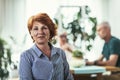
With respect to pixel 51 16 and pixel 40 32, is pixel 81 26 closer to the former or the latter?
pixel 51 16

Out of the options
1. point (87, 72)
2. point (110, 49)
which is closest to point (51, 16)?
point (110, 49)

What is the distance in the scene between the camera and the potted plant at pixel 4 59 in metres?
4.20

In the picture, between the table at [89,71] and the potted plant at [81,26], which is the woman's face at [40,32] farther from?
the potted plant at [81,26]

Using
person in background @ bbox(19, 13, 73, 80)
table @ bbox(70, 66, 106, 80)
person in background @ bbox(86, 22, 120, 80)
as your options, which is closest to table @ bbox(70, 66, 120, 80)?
table @ bbox(70, 66, 106, 80)

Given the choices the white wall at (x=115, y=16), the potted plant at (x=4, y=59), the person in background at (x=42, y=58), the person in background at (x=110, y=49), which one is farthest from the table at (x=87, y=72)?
the white wall at (x=115, y=16)

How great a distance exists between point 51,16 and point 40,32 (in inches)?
132

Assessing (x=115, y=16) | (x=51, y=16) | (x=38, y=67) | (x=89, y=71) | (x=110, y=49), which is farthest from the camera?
(x=115, y=16)

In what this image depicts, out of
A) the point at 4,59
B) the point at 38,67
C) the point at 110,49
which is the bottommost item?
the point at 4,59

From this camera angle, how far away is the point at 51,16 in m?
4.81

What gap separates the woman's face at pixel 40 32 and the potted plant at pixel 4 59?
280 cm

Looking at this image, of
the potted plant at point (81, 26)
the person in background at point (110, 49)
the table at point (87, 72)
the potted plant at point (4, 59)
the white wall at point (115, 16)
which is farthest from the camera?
the white wall at point (115, 16)

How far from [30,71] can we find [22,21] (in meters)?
3.57

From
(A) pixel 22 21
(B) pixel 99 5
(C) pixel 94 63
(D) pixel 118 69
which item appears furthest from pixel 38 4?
(D) pixel 118 69

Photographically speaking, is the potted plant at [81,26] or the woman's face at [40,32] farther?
the potted plant at [81,26]
